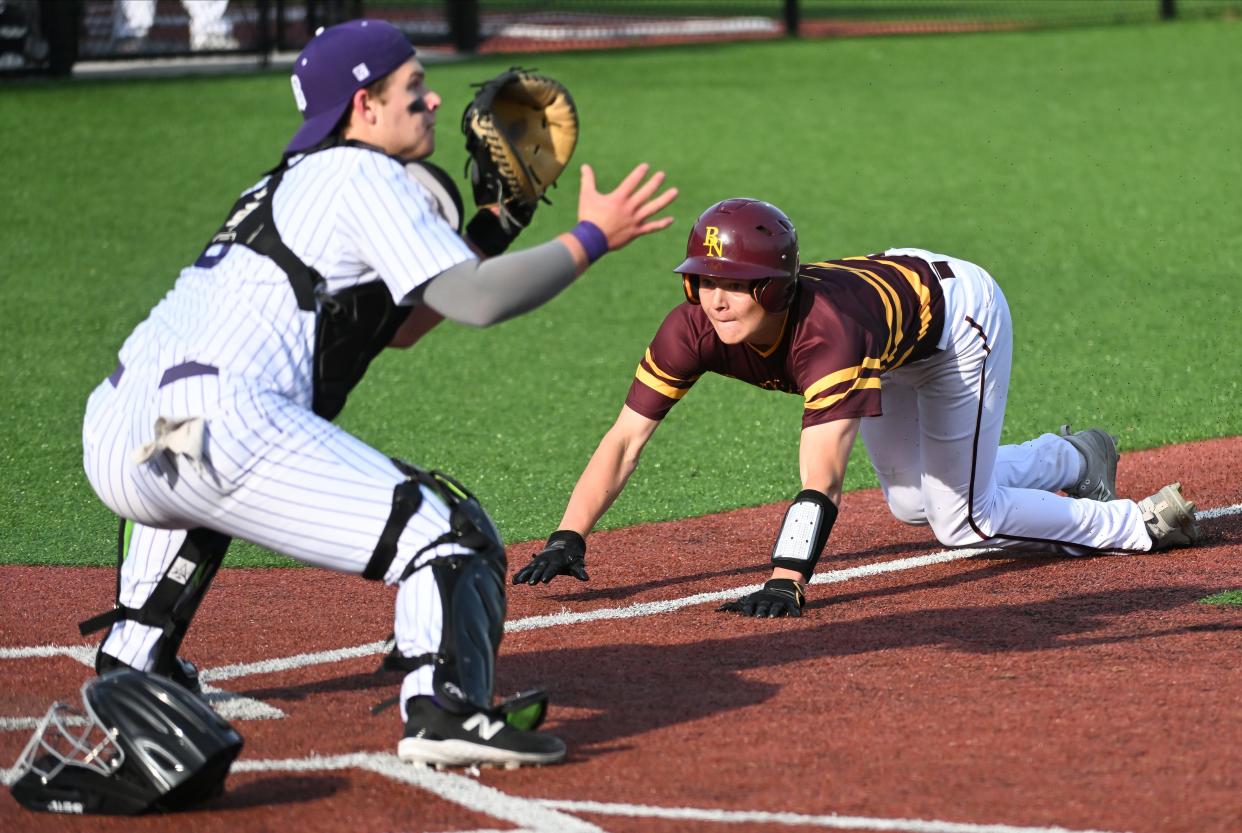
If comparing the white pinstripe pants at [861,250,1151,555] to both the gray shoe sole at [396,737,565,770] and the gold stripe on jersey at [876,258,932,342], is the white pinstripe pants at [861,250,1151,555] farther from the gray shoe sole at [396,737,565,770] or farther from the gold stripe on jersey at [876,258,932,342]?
the gray shoe sole at [396,737,565,770]

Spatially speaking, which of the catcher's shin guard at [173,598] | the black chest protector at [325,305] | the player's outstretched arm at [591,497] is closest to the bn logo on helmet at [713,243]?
the player's outstretched arm at [591,497]

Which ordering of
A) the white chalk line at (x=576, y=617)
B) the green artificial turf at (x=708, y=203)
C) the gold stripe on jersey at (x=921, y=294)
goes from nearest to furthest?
the white chalk line at (x=576, y=617) → the gold stripe on jersey at (x=921, y=294) → the green artificial turf at (x=708, y=203)

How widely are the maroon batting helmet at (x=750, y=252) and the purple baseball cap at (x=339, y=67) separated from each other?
134 cm

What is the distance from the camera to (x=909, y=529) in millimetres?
6727

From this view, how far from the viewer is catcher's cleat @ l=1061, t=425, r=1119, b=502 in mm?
6496

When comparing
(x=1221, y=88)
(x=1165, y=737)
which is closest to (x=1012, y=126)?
(x=1221, y=88)

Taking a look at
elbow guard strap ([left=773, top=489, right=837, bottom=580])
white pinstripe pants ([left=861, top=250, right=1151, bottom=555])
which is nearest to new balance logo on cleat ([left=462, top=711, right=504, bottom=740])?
elbow guard strap ([left=773, top=489, right=837, bottom=580])

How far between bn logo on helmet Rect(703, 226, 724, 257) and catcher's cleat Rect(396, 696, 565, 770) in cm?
180

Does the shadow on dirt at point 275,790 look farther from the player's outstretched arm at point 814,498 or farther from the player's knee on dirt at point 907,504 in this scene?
the player's knee on dirt at point 907,504

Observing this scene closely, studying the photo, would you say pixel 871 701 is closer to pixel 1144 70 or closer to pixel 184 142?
pixel 184 142

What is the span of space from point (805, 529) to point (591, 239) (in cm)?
165

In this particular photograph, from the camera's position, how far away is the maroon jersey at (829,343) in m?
5.14

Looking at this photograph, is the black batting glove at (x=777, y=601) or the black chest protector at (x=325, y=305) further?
the black batting glove at (x=777, y=601)

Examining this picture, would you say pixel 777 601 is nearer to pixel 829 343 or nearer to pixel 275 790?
pixel 829 343
